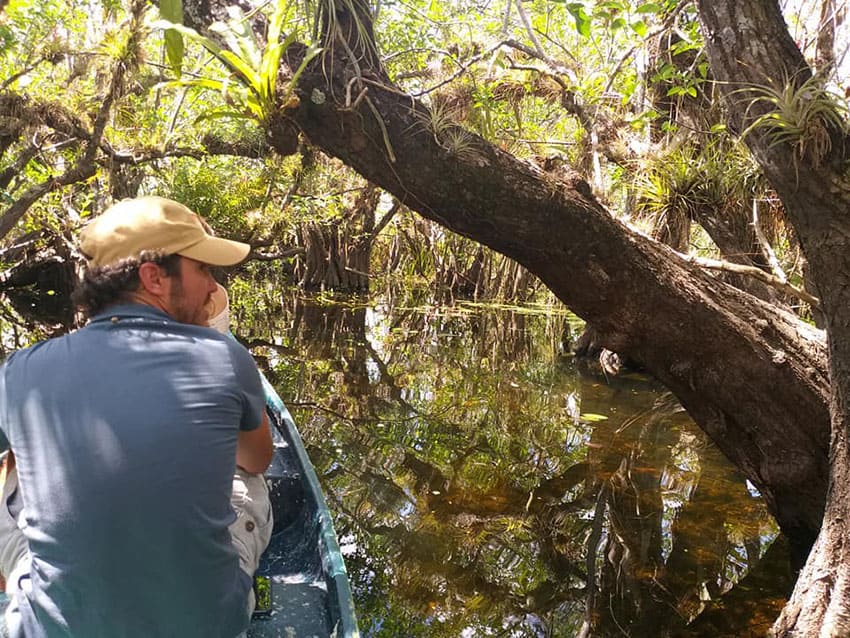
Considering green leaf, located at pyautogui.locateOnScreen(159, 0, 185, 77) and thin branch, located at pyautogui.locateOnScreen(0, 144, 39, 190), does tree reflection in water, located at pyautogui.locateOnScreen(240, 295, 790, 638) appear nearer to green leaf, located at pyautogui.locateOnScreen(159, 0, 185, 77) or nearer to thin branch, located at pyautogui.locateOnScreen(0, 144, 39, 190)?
green leaf, located at pyautogui.locateOnScreen(159, 0, 185, 77)

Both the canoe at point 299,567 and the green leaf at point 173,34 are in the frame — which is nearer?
the canoe at point 299,567

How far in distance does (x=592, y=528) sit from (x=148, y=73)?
717 cm

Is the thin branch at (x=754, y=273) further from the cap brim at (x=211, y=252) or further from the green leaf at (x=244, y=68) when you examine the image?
the cap brim at (x=211, y=252)

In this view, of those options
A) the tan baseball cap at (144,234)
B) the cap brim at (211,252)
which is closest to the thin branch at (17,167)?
the tan baseball cap at (144,234)

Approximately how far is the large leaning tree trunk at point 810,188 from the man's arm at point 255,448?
198 cm

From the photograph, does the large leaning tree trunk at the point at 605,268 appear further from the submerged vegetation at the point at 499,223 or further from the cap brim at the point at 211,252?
the cap brim at the point at 211,252

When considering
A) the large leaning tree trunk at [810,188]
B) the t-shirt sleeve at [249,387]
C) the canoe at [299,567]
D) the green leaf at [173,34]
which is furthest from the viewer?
the green leaf at [173,34]

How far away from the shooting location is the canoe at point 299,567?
2061 millimetres

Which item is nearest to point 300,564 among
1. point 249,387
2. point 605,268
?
point 249,387

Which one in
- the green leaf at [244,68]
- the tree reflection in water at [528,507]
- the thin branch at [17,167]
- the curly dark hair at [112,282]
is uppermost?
the green leaf at [244,68]

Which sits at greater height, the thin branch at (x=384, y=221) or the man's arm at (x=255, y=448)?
the man's arm at (x=255, y=448)

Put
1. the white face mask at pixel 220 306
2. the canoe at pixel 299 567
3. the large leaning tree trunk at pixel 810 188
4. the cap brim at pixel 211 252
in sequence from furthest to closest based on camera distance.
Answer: the large leaning tree trunk at pixel 810 188, the canoe at pixel 299 567, the white face mask at pixel 220 306, the cap brim at pixel 211 252

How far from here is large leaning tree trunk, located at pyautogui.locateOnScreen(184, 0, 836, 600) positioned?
9.58 ft

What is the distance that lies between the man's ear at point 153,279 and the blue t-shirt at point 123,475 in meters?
0.14
